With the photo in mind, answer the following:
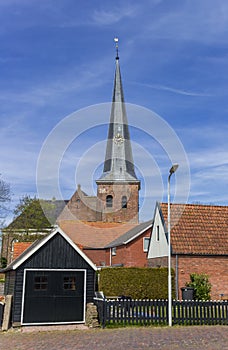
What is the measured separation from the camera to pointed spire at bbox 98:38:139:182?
59594mm

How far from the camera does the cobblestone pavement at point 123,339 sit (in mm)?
10992

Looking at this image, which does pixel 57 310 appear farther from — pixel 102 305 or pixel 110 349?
pixel 110 349

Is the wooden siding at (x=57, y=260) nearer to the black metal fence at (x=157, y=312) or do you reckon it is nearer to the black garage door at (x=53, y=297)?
the black garage door at (x=53, y=297)

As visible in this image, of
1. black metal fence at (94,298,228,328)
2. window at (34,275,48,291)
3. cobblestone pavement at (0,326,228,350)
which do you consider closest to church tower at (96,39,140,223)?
window at (34,275,48,291)

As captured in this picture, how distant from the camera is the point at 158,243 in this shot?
26438 mm

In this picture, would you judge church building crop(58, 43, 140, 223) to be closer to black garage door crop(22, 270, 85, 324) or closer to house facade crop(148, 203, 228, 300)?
house facade crop(148, 203, 228, 300)

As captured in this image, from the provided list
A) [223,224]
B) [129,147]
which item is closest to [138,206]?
[129,147]

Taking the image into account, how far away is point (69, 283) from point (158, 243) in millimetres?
11619

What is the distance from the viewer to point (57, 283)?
1585 centimetres

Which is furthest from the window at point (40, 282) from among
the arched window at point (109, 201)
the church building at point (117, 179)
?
the arched window at point (109, 201)

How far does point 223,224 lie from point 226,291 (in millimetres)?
4956

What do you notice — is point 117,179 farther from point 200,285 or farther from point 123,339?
point 123,339

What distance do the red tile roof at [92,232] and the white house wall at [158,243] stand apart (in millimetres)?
16836

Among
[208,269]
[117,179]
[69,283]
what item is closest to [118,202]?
[117,179]
